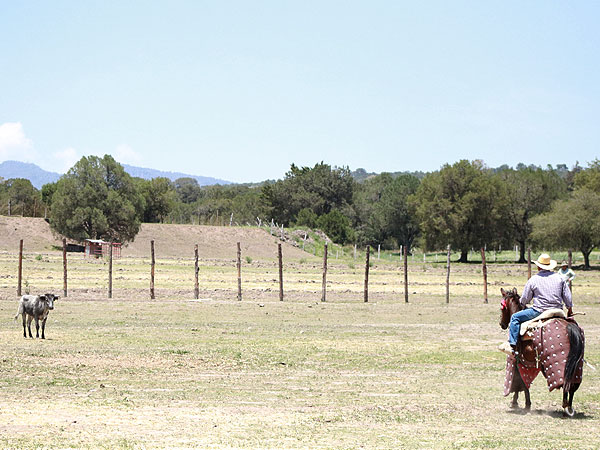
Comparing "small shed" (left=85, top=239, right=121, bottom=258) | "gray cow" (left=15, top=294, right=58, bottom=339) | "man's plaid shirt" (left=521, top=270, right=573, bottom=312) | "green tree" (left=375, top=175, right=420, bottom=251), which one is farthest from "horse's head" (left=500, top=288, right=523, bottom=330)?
"green tree" (left=375, top=175, right=420, bottom=251)

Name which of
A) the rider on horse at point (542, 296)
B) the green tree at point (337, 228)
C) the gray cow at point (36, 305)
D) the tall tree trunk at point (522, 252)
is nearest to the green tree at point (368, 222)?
the green tree at point (337, 228)

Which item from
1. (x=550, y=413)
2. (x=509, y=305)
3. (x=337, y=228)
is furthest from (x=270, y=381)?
(x=337, y=228)

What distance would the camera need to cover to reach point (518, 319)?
11.4 metres

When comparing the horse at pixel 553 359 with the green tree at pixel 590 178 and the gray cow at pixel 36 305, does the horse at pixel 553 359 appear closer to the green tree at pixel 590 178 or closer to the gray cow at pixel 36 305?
the gray cow at pixel 36 305

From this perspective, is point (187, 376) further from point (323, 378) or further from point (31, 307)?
point (31, 307)

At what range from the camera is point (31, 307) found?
19.4m

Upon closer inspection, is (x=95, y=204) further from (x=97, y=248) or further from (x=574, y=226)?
(x=574, y=226)

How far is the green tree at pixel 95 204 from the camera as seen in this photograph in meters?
80.9

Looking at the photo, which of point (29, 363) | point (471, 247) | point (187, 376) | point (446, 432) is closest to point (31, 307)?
point (29, 363)

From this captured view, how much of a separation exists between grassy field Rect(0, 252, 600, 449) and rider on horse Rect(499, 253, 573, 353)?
4.14 ft

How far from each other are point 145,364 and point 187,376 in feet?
5.41

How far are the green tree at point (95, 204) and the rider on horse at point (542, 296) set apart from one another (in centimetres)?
7270

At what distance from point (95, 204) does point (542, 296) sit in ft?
247

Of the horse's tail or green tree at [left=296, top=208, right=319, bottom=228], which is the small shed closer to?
green tree at [left=296, top=208, right=319, bottom=228]
